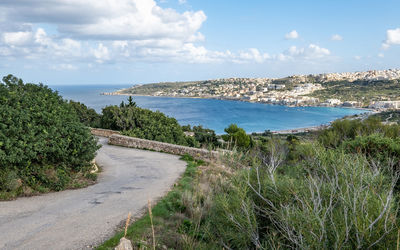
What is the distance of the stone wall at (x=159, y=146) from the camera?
1293cm

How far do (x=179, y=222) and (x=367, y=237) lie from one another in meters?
3.84

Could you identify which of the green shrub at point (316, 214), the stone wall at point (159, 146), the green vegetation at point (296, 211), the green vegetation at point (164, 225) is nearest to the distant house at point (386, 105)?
the stone wall at point (159, 146)

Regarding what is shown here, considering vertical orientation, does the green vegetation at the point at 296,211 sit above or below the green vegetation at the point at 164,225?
above

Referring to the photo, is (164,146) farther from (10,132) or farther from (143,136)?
(10,132)

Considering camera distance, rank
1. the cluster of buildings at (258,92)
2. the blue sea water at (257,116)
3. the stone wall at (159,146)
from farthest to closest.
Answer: the cluster of buildings at (258,92) → the blue sea water at (257,116) → the stone wall at (159,146)

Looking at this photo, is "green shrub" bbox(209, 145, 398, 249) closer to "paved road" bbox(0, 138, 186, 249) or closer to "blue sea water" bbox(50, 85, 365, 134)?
"paved road" bbox(0, 138, 186, 249)

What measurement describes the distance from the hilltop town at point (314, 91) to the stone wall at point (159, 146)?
325ft

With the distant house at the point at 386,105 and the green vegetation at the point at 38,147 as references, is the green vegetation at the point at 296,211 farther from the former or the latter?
the distant house at the point at 386,105

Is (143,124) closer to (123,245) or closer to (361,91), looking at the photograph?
(123,245)

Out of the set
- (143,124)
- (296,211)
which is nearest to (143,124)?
(143,124)

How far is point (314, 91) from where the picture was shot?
15525 cm

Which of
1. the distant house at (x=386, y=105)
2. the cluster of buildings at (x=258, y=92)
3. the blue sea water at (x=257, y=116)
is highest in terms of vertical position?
the cluster of buildings at (x=258, y=92)

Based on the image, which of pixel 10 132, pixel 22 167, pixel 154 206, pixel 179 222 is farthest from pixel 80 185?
pixel 179 222

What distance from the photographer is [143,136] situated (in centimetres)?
1755
